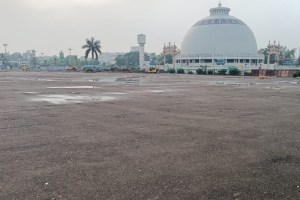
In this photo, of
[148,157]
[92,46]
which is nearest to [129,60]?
[92,46]

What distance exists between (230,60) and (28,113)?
104060 mm

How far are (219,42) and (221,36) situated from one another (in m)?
2.55

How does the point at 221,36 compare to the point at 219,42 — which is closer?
the point at 219,42

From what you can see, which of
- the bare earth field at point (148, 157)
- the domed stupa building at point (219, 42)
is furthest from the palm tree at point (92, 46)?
the bare earth field at point (148, 157)

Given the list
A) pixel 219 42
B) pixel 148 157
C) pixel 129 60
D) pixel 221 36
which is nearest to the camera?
pixel 148 157

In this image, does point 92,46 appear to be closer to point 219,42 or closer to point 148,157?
point 219,42

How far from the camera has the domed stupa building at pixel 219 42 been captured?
111 meters

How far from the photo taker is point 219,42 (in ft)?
390

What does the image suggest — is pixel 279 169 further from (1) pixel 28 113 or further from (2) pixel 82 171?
(1) pixel 28 113

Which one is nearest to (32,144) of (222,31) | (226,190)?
(226,190)

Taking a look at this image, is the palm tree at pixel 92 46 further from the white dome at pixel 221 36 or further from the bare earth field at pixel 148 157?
the bare earth field at pixel 148 157

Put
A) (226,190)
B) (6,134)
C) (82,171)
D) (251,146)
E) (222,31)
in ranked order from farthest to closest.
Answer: (222,31)
(6,134)
(251,146)
(82,171)
(226,190)

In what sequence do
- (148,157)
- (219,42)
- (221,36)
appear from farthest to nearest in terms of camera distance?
(221,36) < (219,42) < (148,157)

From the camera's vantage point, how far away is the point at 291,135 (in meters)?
8.09
